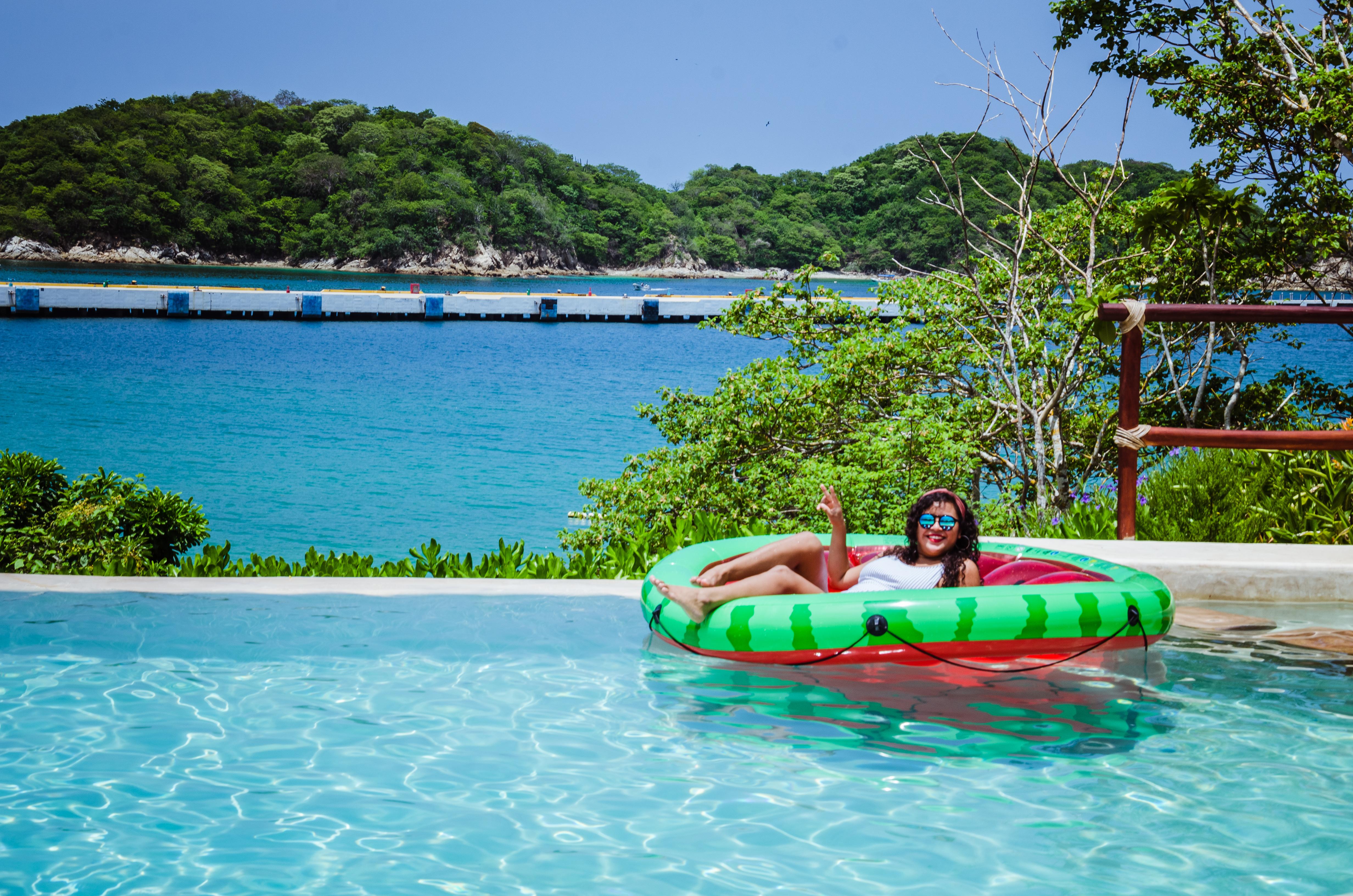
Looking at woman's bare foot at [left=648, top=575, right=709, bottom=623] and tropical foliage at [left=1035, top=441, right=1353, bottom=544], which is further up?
tropical foliage at [left=1035, top=441, right=1353, bottom=544]

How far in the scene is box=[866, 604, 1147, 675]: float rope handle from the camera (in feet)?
12.5

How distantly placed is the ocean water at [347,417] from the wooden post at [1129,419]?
10509 mm

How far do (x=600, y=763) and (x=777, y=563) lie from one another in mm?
1208

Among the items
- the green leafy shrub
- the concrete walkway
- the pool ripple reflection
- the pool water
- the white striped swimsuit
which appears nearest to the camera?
the pool water

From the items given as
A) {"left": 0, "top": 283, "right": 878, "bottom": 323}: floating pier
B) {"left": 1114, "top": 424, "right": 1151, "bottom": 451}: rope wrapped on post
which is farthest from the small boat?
{"left": 0, "top": 283, "right": 878, "bottom": 323}: floating pier

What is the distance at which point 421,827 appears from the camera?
10.4ft

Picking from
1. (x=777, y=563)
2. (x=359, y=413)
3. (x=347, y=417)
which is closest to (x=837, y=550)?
(x=777, y=563)

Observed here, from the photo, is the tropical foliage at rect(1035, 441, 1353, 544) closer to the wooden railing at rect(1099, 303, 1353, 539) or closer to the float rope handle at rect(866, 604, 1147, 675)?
the wooden railing at rect(1099, 303, 1353, 539)

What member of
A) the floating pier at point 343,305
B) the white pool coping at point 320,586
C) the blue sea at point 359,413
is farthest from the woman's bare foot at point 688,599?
the floating pier at point 343,305

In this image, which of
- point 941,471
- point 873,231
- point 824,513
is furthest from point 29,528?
point 873,231

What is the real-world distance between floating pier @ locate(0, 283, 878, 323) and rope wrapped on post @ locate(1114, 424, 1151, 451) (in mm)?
43407

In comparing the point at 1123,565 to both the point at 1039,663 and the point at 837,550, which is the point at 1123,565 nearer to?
the point at 1039,663

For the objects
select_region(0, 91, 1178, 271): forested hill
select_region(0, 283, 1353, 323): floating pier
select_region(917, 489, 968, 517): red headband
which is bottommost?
select_region(917, 489, 968, 517): red headband

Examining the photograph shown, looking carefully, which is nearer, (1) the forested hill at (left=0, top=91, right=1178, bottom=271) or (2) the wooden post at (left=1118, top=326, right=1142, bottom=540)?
(2) the wooden post at (left=1118, top=326, right=1142, bottom=540)
